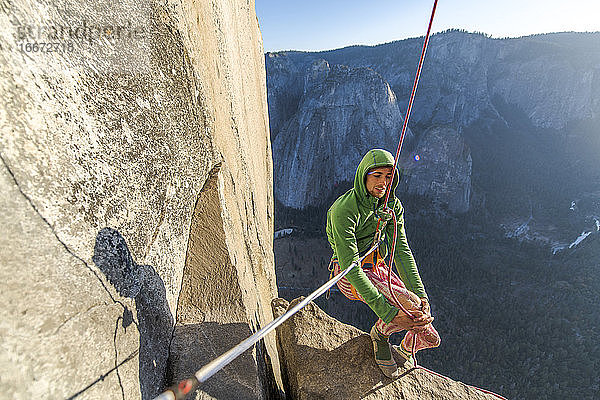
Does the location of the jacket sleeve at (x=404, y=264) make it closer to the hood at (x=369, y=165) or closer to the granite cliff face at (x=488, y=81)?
the hood at (x=369, y=165)

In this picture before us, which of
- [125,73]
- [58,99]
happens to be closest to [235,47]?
[125,73]

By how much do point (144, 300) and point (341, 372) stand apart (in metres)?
2.40

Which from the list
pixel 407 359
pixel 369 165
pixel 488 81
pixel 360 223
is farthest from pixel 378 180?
pixel 488 81

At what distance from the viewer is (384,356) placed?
3445 mm

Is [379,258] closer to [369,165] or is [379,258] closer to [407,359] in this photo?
[369,165]

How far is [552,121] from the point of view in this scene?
2520 inches

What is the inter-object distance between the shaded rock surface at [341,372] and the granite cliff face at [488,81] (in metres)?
52.4

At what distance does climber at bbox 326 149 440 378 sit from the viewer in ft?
9.02

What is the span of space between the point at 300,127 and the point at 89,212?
46.1 m

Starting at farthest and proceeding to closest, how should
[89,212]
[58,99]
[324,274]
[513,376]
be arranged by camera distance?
[324,274] → [513,376] → [89,212] → [58,99]

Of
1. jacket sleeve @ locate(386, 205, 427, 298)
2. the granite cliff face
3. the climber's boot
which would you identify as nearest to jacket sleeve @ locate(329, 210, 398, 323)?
jacket sleeve @ locate(386, 205, 427, 298)

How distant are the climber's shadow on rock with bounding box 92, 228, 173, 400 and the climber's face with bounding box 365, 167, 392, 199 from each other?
194 cm

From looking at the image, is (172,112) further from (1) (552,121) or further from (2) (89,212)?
(1) (552,121)

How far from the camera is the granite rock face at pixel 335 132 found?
145 feet
